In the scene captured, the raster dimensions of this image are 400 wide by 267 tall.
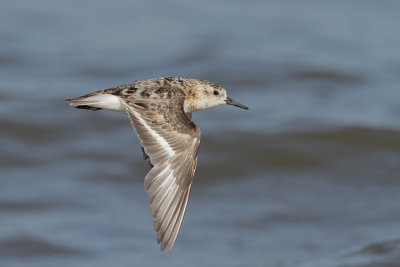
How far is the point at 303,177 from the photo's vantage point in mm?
10023

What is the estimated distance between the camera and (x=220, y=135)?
10.8 metres

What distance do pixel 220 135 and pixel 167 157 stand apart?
587 cm

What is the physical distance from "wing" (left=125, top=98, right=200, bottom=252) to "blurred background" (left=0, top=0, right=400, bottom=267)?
2.86m

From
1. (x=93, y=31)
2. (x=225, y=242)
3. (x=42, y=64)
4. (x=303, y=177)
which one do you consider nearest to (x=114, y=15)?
(x=93, y=31)

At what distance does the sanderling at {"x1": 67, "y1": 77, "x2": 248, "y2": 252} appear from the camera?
471 centimetres

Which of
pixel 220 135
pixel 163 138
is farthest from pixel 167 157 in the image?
pixel 220 135

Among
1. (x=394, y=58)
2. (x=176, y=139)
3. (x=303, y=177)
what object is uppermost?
(x=176, y=139)

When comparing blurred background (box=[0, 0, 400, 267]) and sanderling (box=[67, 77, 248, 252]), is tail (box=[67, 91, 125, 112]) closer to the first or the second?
sanderling (box=[67, 77, 248, 252])

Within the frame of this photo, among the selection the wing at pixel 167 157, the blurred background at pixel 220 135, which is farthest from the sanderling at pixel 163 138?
the blurred background at pixel 220 135

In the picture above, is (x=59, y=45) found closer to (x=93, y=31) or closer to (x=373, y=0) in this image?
(x=93, y=31)

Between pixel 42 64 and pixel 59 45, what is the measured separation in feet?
2.93

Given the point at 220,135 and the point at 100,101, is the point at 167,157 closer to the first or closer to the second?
the point at 100,101

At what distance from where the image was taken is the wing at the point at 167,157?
4695mm

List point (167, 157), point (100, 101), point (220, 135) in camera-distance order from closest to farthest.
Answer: point (167, 157)
point (100, 101)
point (220, 135)
